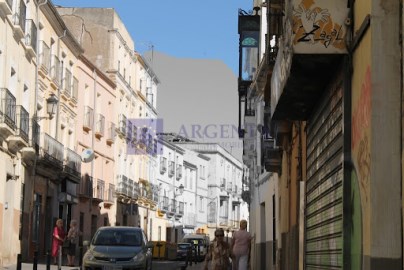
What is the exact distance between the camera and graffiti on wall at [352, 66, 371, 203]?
6934mm

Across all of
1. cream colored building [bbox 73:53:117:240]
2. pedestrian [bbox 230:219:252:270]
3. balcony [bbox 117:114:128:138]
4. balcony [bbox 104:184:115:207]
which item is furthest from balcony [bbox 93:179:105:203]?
pedestrian [bbox 230:219:252:270]

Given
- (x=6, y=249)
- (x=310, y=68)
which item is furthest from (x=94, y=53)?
(x=310, y=68)

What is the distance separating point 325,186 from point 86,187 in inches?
1358

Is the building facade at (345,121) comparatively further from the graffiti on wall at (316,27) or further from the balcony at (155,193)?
the balcony at (155,193)

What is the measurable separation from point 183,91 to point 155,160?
773 cm

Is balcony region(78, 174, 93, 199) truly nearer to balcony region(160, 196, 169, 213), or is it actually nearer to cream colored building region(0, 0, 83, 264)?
cream colored building region(0, 0, 83, 264)

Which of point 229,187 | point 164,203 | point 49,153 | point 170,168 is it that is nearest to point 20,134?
point 49,153

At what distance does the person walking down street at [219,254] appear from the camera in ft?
50.6

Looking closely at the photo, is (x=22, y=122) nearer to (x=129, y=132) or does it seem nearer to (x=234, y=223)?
(x=129, y=132)

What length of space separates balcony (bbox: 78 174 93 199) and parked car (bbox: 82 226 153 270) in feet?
68.3

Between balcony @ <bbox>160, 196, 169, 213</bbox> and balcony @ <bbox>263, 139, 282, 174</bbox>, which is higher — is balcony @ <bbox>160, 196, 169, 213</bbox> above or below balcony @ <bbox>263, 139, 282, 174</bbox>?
above

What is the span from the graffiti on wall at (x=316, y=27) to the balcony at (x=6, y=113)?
1814cm

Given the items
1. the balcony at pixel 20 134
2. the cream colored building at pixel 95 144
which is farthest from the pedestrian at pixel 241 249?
the cream colored building at pixel 95 144

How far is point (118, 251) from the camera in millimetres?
20625
